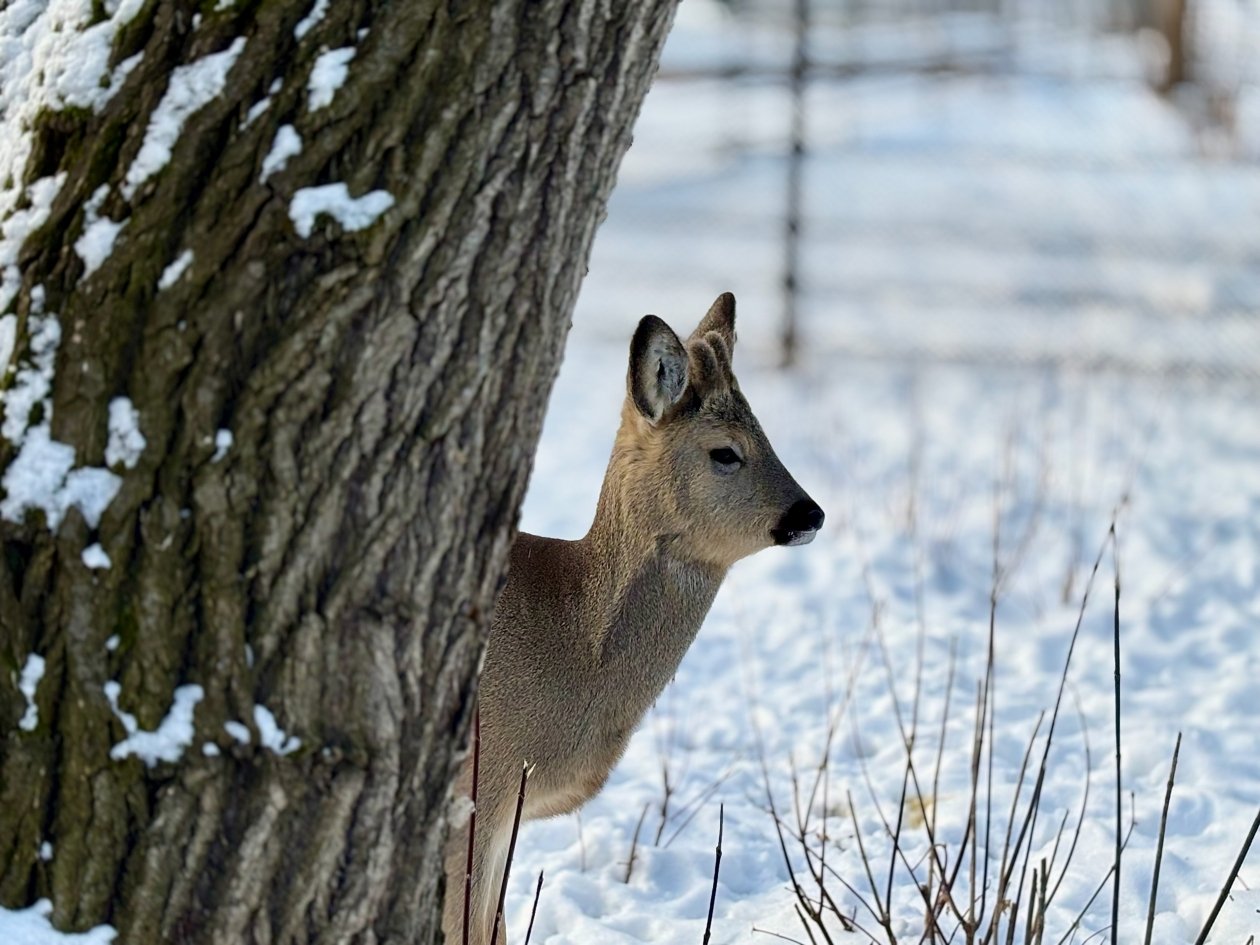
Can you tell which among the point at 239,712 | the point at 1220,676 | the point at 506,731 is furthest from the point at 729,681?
the point at 239,712

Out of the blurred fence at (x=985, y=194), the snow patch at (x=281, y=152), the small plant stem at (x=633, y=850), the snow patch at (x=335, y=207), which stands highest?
the blurred fence at (x=985, y=194)

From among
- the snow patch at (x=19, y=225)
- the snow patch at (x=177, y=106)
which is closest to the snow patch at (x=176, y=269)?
the snow patch at (x=177, y=106)

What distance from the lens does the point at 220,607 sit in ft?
7.54

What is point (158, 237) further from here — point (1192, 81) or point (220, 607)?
point (1192, 81)

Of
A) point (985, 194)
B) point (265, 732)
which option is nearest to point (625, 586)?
point (265, 732)

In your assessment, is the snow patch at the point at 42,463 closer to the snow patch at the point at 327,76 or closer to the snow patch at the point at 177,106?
the snow patch at the point at 177,106

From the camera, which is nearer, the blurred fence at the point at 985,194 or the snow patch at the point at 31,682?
the snow patch at the point at 31,682

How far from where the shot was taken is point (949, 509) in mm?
7418

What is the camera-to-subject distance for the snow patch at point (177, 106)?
230 cm

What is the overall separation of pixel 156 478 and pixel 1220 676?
427 cm

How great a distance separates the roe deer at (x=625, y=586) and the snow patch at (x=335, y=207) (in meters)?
1.50

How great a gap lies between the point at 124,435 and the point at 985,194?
547 inches

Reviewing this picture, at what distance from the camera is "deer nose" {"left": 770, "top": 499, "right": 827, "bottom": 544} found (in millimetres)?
3881

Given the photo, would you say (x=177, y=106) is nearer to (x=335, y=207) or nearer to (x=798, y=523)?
(x=335, y=207)
